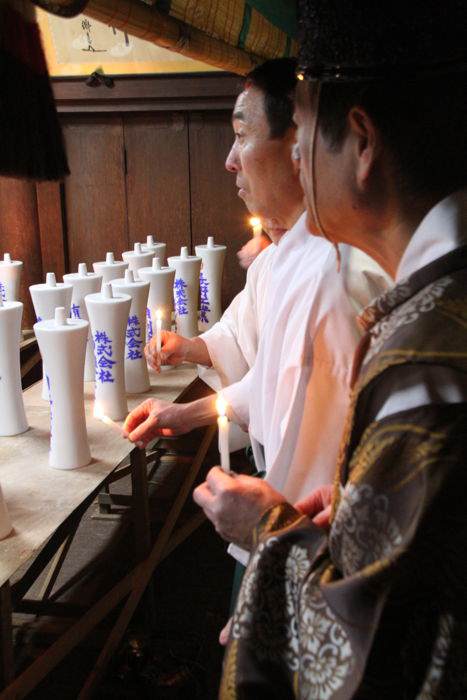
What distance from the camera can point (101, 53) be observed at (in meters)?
4.22

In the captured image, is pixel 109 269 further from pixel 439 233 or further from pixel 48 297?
pixel 439 233

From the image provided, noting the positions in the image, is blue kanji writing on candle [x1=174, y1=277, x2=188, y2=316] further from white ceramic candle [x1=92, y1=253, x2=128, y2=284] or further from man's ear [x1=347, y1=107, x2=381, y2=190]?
man's ear [x1=347, y1=107, x2=381, y2=190]

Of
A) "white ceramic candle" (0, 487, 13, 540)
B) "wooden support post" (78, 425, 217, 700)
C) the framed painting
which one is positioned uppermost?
the framed painting

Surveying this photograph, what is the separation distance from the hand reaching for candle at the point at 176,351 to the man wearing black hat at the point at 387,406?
1.79 meters

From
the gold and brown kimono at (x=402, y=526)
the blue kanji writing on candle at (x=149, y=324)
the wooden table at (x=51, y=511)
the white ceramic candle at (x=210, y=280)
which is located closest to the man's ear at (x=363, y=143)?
the gold and brown kimono at (x=402, y=526)

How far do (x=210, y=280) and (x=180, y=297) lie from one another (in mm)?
258

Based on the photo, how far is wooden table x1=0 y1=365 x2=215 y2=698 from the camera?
1.50 metres

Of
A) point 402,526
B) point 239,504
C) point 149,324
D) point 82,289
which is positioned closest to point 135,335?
point 82,289

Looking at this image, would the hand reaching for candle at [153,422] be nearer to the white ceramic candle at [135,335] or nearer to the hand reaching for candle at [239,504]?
the white ceramic candle at [135,335]

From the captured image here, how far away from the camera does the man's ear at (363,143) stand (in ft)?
2.88

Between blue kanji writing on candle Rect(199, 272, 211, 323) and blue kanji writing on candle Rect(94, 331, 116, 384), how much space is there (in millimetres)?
1335

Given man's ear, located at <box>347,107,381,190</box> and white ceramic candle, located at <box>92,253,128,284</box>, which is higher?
man's ear, located at <box>347,107,381,190</box>

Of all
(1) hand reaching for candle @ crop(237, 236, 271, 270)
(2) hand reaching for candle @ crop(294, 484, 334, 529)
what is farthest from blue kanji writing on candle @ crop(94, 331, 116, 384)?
(1) hand reaching for candle @ crop(237, 236, 271, 270)

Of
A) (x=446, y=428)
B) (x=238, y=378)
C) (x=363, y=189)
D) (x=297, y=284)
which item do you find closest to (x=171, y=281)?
(x=238, y=378)
